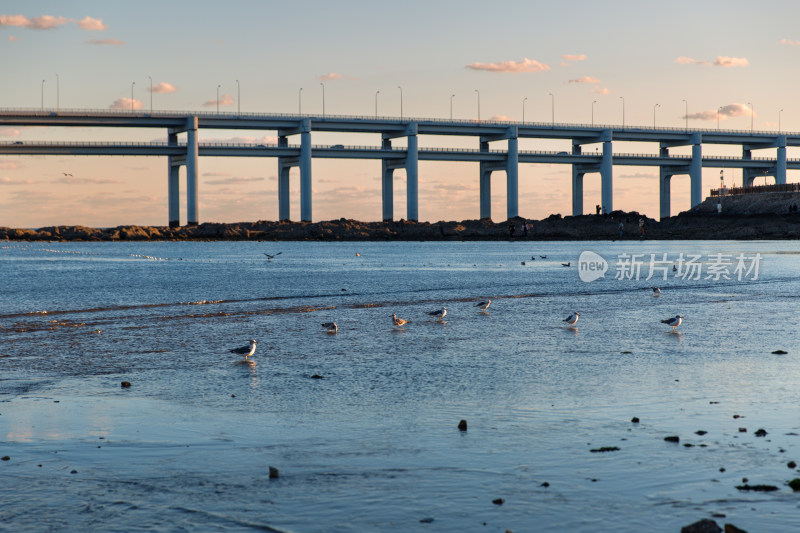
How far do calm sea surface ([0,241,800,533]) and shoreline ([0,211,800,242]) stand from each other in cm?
11112

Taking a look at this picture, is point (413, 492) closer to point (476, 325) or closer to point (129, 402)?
point (129, 402)

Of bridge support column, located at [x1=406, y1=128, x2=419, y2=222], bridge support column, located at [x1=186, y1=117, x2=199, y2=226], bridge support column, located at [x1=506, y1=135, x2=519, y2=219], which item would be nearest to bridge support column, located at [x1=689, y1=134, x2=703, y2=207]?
bridge support column, located at [x1=506, y1=135, x2=519, y2=219]

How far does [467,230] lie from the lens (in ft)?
494

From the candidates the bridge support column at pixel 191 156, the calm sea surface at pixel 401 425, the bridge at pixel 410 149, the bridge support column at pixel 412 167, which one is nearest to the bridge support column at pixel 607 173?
the bridge at pixel 410 149

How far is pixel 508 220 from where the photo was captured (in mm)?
148125

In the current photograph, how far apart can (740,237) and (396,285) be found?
95.2 m

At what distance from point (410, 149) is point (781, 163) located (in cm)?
7873

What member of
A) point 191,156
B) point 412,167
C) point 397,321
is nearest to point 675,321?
point 397,321

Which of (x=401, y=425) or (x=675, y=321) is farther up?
(x=675, y=321)

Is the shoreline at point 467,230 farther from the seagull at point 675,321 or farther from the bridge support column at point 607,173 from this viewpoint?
the seagull at point 675,321

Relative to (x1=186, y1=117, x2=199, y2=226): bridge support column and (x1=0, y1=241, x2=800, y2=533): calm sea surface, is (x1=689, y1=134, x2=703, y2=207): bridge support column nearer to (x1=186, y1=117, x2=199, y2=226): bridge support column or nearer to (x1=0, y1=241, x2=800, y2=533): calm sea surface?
(x1=186, y1=117, x2=199, y2=226): bridge support column

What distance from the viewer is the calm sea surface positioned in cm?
652

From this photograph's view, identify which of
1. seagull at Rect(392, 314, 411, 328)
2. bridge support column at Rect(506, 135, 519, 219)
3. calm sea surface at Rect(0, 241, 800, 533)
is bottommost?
calm sea surface at Rect(0, 241, 800, 533)

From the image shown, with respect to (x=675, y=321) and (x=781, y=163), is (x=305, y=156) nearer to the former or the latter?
(x=781, y=163)
